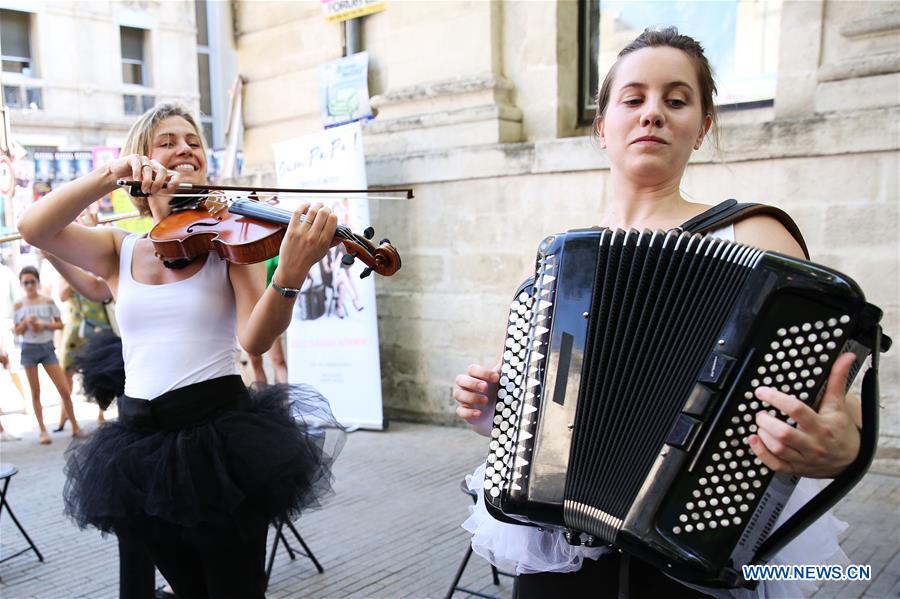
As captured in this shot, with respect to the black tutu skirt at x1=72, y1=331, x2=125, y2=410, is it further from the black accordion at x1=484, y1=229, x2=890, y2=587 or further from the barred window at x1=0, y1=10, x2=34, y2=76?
the barred window at x1=0, y1=10, x2=34, y2=76

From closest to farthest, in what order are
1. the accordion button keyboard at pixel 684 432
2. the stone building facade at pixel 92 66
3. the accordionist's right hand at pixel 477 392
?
the accordion button keyboard at pixel 684 432 → the accordionist's right hand at pixel 477 392 → the stone building facade at pixel 92 66

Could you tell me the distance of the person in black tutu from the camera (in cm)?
209

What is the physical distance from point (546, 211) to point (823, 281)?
454 cm

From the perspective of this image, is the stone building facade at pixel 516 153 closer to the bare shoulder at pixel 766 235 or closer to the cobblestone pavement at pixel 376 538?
the cobblestone pavement at pixel 376 538

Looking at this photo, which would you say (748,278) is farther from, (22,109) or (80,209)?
(22,109)

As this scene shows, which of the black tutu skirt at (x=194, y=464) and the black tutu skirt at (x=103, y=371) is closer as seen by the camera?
the black tutu skirt at (x=194, y=464)

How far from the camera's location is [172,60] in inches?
818

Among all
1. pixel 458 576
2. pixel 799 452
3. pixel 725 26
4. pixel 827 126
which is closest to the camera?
pixel 799 452

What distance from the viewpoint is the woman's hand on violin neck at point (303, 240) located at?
191 cm

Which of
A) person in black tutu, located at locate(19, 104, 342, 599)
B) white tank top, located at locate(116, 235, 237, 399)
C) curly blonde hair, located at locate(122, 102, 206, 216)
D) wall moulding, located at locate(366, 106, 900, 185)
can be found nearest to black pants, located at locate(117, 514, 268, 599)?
person in black tutu, located at locate(19, 104, 342, 599)

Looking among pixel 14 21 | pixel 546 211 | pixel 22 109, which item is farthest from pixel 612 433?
pixel 22 109

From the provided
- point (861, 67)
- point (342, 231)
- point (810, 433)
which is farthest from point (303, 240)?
point (861, 67)

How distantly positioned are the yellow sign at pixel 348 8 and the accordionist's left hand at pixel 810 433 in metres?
6.35

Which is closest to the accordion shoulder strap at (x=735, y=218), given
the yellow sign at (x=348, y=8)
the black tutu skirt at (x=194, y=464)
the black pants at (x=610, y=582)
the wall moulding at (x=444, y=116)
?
the black pants at (x=610, y=582)
